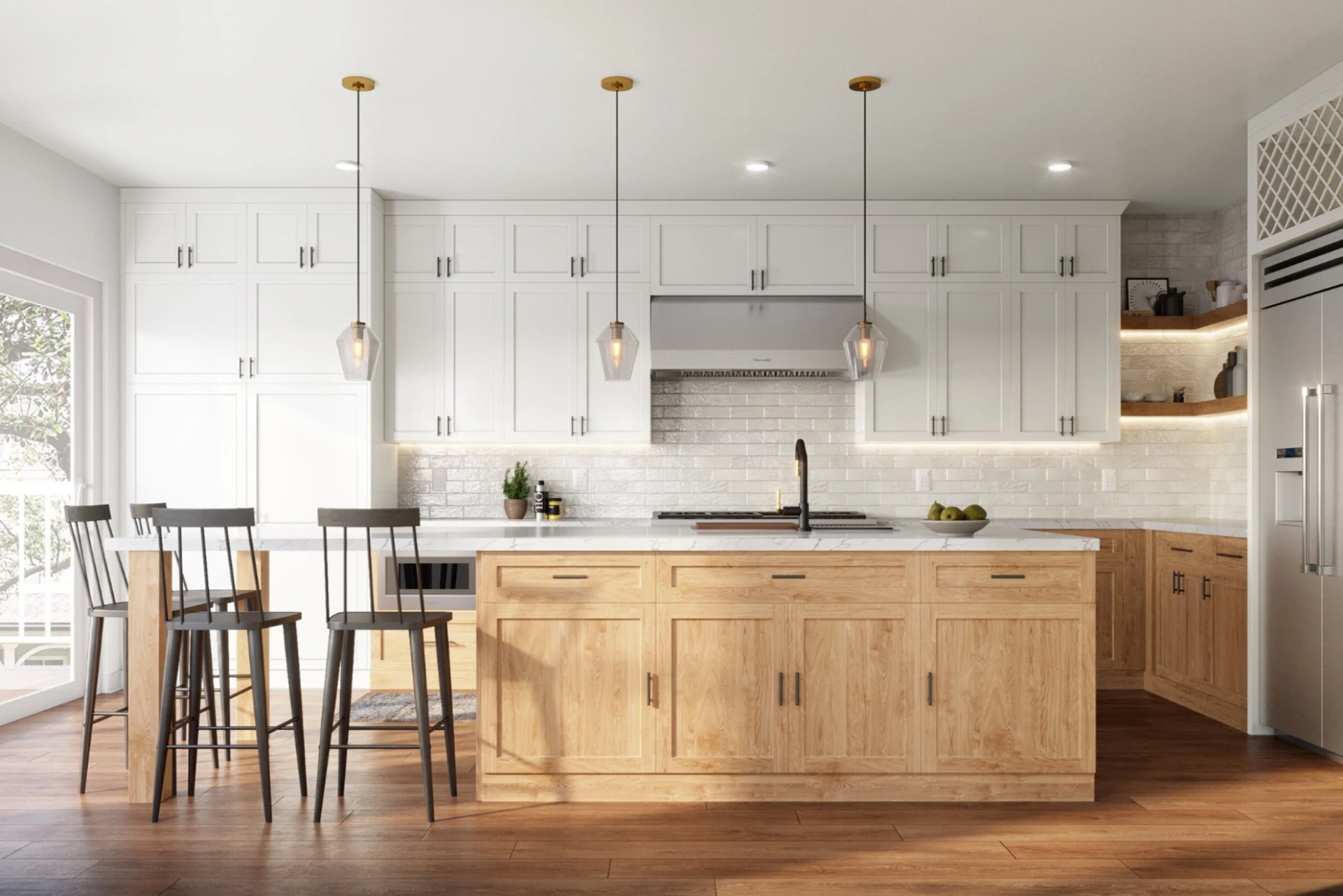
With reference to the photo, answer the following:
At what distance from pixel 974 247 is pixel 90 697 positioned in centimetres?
464

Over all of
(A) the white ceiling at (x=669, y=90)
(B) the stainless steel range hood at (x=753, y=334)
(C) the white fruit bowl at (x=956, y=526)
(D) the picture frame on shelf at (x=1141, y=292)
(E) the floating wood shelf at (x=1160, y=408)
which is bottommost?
(C) the white fruit bowl at (x=956, y=526)

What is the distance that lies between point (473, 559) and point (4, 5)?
2.40 metres

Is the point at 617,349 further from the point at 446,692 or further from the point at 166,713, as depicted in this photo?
the point at 166,713

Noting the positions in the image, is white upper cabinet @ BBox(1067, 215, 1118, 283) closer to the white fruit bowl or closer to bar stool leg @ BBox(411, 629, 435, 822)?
the white fruit bowl

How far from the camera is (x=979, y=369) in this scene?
5.43 m

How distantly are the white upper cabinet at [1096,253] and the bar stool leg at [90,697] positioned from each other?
4.90 m

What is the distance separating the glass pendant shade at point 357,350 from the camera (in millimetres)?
3734

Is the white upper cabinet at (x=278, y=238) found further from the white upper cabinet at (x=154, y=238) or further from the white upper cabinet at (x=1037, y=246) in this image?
the white upper cabinet at (x=1037, y=246)

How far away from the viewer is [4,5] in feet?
10.5

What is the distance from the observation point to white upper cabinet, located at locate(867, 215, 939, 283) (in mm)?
5441

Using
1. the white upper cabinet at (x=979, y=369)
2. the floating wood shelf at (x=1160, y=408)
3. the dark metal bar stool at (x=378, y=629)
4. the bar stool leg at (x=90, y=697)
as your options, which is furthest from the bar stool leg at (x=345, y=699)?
the floating wood shelf at (x=1160, y=408)

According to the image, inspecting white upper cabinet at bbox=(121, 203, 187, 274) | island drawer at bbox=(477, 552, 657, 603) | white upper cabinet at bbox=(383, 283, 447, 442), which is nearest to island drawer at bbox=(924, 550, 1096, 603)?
island drawer at bbox=(477, 552, 657, 603)

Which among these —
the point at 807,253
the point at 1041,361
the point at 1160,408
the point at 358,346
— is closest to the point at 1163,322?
the point at 1160,408

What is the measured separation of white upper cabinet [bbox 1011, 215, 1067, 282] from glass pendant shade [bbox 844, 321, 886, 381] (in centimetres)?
220
